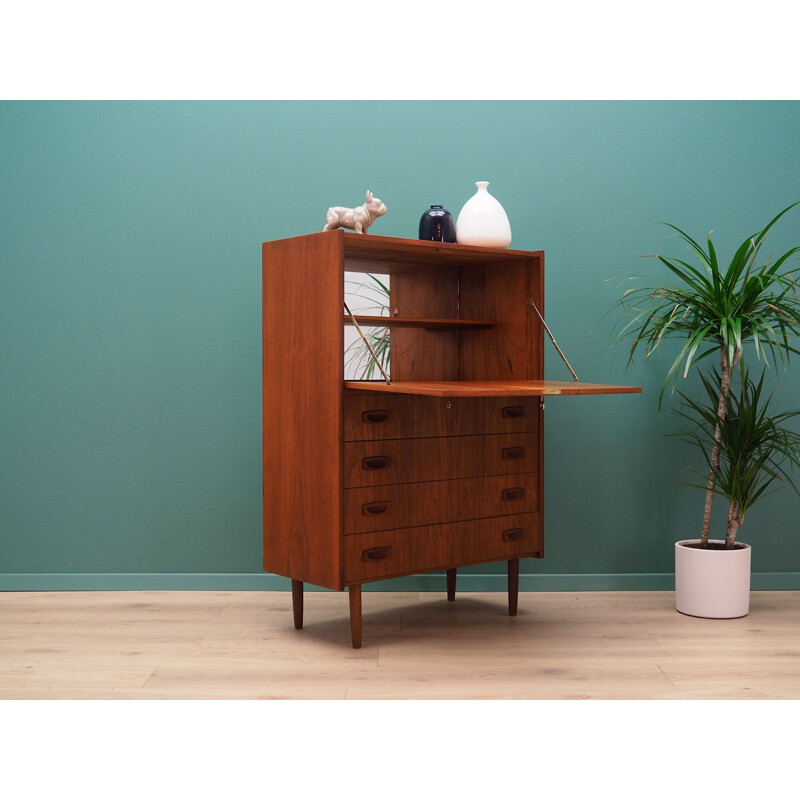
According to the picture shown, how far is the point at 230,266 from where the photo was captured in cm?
395

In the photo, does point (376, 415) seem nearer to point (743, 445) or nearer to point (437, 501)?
point (437, 501)

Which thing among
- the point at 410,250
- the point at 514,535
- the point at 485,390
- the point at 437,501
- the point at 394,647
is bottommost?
the point at 394,647

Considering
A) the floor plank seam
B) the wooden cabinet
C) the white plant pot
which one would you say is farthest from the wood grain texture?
the floor plank seam

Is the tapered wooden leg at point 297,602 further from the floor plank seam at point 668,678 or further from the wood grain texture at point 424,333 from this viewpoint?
the floor plank seam at point 668,678

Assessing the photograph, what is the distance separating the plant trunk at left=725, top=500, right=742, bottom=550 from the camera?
3.67 meters

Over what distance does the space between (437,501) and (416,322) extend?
2.26ft

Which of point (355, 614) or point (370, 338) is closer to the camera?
point (355, 614)

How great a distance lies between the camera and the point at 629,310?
13.2 feet

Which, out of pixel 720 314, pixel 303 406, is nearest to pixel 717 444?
pixel 720 314

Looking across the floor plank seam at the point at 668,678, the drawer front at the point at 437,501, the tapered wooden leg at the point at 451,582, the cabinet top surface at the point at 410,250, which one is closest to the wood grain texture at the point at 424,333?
the cabinet top surface at the point at 410,250

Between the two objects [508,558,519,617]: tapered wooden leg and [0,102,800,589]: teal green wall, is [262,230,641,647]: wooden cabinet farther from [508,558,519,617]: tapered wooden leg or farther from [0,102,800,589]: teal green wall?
[0,102,800,589]: teal green wall


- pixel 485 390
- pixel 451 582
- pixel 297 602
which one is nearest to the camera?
pixel 485 390

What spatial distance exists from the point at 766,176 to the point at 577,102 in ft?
2.97

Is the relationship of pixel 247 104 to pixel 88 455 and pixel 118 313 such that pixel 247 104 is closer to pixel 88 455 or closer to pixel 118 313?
pixel 118 313
